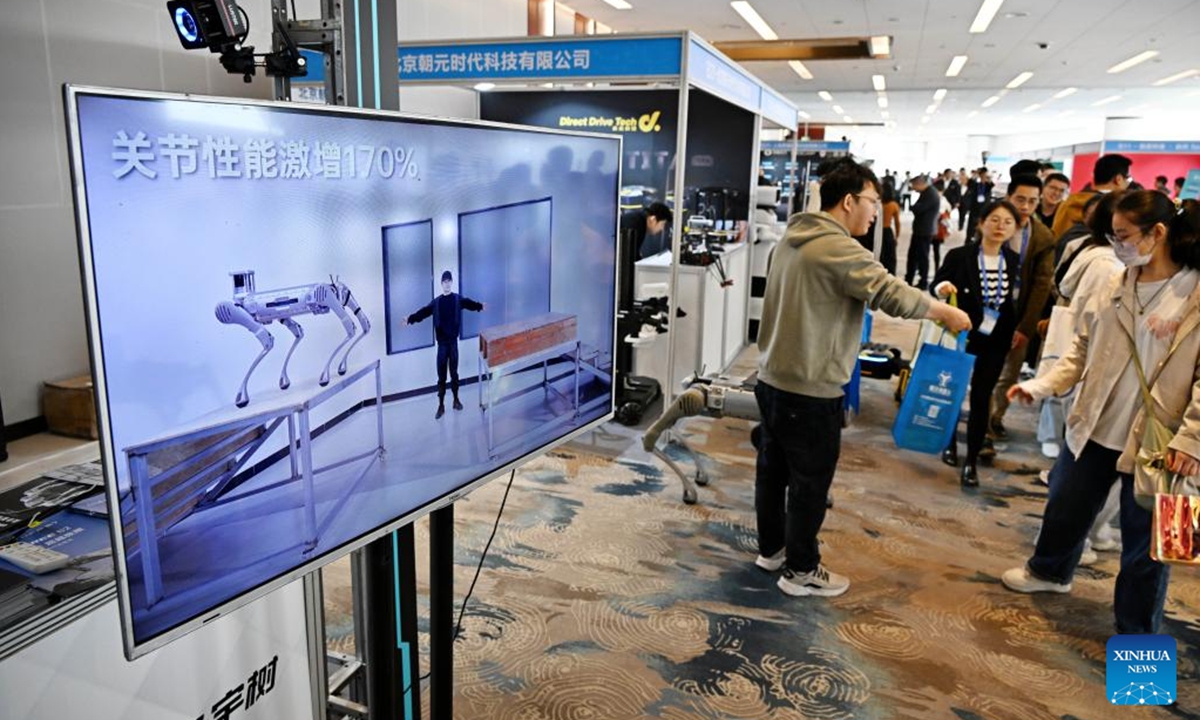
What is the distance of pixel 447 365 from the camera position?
130 cm

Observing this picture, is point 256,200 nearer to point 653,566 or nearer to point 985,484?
point 653,566

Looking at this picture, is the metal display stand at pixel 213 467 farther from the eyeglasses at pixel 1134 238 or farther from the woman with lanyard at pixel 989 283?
the woman with lanyard at pixel 989 283

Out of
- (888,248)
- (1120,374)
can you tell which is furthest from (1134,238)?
(888,248)

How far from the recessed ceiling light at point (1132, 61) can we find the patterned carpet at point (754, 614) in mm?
10154

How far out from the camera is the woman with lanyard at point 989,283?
348cm

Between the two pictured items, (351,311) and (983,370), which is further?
(983,370)

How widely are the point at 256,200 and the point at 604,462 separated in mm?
3192

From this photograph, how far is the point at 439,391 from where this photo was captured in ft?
4.24

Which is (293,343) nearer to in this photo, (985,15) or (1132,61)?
(985,15)

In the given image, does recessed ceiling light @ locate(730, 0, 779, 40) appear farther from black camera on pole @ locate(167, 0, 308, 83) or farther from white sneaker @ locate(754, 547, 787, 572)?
black camera on pole @ locate(167, 0, 308, 83)

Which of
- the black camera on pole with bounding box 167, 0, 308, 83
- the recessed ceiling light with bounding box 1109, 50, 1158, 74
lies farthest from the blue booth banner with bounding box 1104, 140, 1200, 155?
the black camera on pole with bounding box 167, 0, 308, 83

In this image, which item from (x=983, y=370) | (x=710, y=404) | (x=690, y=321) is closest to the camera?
(x=710, y=404)

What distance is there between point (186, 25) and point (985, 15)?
359 inches

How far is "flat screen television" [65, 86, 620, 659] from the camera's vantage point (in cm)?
83
